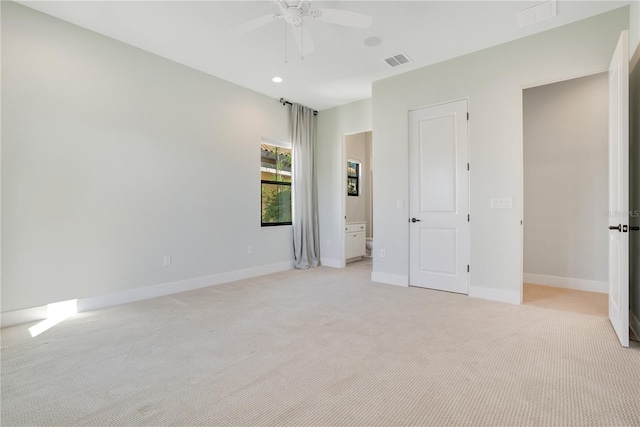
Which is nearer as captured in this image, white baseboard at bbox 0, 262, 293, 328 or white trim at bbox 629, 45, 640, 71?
white trim at bbox 629, 45, 640, 71

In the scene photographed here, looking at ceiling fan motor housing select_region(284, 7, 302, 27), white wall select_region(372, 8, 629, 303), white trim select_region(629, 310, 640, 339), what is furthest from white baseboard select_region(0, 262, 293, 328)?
white trim select_region(629, 310, 640, 339)

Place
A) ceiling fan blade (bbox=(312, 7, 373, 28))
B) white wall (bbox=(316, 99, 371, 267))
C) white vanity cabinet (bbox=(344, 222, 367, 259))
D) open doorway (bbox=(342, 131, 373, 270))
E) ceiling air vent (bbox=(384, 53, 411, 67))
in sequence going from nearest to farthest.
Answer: ceiling fan blade (bbox=(312, 7, 373, 28)) < ceiling air vent (bbox=(384, 53, 411, 67)) < white wall (bbox=(316, 99, 371, 267)) < white vanity cabinet (bbox=(344, 222, 367, 259)) < open doorway (bbox=(342, 131, 373, 270))

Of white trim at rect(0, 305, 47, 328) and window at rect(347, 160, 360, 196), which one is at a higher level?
window at rect(347, 160, 360, 196)

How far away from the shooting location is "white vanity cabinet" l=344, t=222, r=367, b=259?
612 cm

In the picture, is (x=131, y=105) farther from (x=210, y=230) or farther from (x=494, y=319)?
(x=494, y=319)

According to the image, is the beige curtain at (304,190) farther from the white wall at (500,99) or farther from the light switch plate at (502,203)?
the light switch plate at (502,203)

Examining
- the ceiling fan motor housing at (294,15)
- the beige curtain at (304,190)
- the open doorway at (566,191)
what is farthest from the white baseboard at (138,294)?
the open doorway at (566,191)

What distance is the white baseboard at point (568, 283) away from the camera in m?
3.92

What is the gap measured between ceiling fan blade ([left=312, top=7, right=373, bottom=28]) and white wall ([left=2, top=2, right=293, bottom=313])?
2.50 metres

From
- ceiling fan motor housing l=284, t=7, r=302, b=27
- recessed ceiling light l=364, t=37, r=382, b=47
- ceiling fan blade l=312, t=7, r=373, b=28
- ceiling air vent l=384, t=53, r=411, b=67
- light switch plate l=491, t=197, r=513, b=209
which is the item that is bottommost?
light switch plate l=491, t=197, r=513, b=209

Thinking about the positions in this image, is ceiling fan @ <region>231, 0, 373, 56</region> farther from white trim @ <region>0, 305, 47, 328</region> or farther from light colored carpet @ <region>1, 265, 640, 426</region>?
white trim @ <region>0, 305, 47, 328</region>

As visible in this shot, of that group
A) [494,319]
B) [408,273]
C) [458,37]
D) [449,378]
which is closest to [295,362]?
[449,378]

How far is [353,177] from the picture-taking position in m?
7.42

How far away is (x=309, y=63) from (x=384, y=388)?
3.81 m
